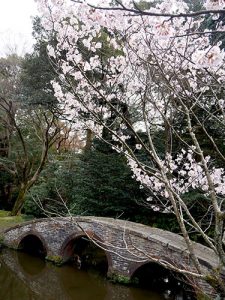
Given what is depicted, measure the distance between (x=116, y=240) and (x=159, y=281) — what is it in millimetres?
2069

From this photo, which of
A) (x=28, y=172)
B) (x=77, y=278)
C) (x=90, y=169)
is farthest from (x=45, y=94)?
(x=77, y=278)

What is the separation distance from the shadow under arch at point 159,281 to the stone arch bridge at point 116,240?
59cm

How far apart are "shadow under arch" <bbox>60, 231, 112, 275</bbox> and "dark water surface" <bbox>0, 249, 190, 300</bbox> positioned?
501 mm

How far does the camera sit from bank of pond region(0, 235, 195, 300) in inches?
401

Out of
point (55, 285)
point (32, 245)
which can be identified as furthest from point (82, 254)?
point (55, 285)

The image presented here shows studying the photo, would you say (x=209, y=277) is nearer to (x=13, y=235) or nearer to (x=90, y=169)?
(x=90, y=169)

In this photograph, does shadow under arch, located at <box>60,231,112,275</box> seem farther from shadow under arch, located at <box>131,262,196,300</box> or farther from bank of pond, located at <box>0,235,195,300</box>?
shadow under arch, located at <box>131,262,196,300</box>

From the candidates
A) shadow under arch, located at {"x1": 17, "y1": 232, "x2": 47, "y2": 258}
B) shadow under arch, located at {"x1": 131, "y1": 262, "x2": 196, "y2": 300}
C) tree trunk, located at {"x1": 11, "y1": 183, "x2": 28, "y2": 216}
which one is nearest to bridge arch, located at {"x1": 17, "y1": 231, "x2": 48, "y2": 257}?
shadow under arch, located at {"x1": 17, "y1": 232, "x2": 47, "y2": 258}

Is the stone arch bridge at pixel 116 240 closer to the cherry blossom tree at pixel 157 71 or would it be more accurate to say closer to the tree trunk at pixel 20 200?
the cherry blossom tree at pixel 157 71

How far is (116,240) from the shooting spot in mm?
11477

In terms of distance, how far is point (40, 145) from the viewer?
2131 cm

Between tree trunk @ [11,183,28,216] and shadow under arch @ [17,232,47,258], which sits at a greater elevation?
tree trunk @ [11,183,28,216]

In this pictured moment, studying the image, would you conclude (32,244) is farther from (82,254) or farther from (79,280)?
(79,280)

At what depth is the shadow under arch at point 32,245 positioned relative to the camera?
13.9 meters
